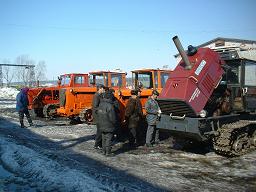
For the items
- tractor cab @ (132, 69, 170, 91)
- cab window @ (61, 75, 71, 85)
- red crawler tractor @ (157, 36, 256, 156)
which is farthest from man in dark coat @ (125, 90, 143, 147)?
cab window @ (61, 75, 71, 85)

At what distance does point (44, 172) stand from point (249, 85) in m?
6.17

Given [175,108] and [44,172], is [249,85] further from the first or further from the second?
[44,172]

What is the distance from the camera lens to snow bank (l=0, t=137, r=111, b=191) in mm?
5416

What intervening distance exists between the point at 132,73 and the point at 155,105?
2.89 metres

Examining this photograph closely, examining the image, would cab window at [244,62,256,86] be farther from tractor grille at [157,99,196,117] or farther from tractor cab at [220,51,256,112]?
tractor grille at [157,99,196,117]

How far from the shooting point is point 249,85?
8836 mm

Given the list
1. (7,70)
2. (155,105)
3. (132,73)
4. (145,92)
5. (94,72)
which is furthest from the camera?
(7,70)

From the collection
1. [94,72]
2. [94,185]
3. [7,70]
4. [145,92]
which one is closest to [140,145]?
[145,92]

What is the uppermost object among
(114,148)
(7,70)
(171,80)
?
(7,70)

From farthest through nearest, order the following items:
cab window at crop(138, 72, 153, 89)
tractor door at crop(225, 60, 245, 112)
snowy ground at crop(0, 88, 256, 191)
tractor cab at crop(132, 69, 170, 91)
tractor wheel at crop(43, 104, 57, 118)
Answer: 1. tractor wheel at crop(43, 104, 57, 118)
2. cab window at crop(138, 72, 153, 89)
3. tractor cab at crop(132, 69, 170, 91)
4. tractor door at crop(225, 60, 245, 112)
5. snowy ground at crop(0, 88, 256, 191)

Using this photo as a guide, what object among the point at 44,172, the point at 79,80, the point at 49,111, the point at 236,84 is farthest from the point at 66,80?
the point at 44,172

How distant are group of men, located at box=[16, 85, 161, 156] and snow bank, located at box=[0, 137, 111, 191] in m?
1.61

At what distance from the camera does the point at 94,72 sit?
1409 centimetres

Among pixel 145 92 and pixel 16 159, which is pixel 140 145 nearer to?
pixel 145 92
